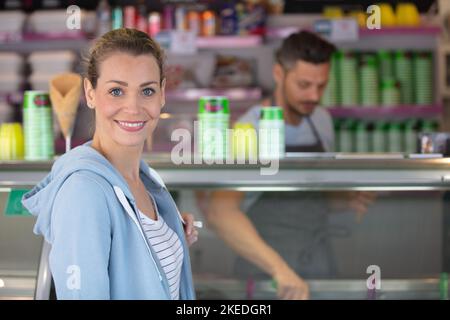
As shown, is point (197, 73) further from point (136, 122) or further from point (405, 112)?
point (136, 122)

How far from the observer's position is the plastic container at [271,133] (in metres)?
2.52

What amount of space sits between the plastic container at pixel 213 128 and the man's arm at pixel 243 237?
0.48 feet

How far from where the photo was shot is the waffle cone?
238 centimetres

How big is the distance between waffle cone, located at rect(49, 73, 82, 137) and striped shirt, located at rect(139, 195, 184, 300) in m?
0.70

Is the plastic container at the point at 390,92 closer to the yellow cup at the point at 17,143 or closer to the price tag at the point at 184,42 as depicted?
the price tag at the point at 184,42

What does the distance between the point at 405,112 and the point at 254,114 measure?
6.31 feet

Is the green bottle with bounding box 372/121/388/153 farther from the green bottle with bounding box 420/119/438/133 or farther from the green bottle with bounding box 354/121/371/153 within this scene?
the green bottle with bounding box 420/119/438/133

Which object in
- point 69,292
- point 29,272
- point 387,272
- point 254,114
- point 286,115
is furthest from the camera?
point 286,115

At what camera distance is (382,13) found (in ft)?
16.5

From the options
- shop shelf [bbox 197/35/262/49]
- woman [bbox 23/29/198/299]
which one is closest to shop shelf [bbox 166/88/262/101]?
shop shelf [bbox 197/35/262/49]

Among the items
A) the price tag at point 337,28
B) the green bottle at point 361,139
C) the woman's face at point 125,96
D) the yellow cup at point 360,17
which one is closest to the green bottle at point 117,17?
the price tag at point 337,28

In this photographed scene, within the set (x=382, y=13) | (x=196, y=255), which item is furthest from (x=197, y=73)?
(x=196, y=255)

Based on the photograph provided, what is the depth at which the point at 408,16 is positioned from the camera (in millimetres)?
5004

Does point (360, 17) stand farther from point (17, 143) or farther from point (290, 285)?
point (17, 143)
